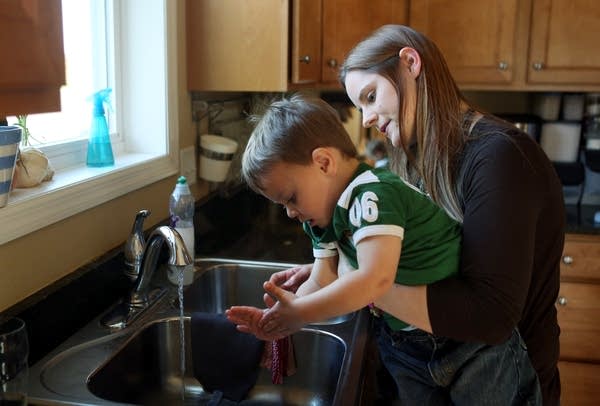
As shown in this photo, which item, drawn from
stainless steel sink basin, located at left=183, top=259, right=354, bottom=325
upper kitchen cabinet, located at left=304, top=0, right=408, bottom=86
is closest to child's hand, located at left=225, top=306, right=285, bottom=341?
stainless steel sink basin, located at left=183, top=259, right=354, bottom=325

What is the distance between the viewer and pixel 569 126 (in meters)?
2.84

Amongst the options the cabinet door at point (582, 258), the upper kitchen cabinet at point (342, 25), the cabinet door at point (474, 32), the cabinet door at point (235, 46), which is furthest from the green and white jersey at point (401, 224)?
the cabinet door at point (474, 32)

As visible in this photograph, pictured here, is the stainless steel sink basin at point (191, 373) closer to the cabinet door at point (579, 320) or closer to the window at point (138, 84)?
the window at point (138, 84)

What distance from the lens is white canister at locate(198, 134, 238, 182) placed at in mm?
2006

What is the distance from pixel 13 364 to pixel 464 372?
77 centimetres

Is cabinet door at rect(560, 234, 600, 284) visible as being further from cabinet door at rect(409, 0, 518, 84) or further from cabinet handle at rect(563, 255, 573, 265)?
cabinet door at rect(409, 0, 518, 84)

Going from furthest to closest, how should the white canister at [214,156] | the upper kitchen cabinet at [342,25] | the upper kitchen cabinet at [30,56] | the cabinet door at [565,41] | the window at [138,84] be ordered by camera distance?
1. the cabinet door at [565,41]
2. the upper kitchen cabinet at [342,25]
3. the white canister at [214,156]
4. the window at [138,84]
5. the upper kitchen cabinet at [30,56]

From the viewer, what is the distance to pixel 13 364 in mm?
941

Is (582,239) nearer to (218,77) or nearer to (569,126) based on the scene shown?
(569,126)

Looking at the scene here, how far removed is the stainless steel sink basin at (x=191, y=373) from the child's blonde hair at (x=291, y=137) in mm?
458

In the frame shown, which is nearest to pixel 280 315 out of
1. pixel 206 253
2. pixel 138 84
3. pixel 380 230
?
pixel 380 230

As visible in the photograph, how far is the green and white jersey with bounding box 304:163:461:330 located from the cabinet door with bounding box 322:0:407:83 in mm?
1372

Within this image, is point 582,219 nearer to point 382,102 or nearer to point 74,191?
point 382,102

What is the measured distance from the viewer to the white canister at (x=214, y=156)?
6.58ft
